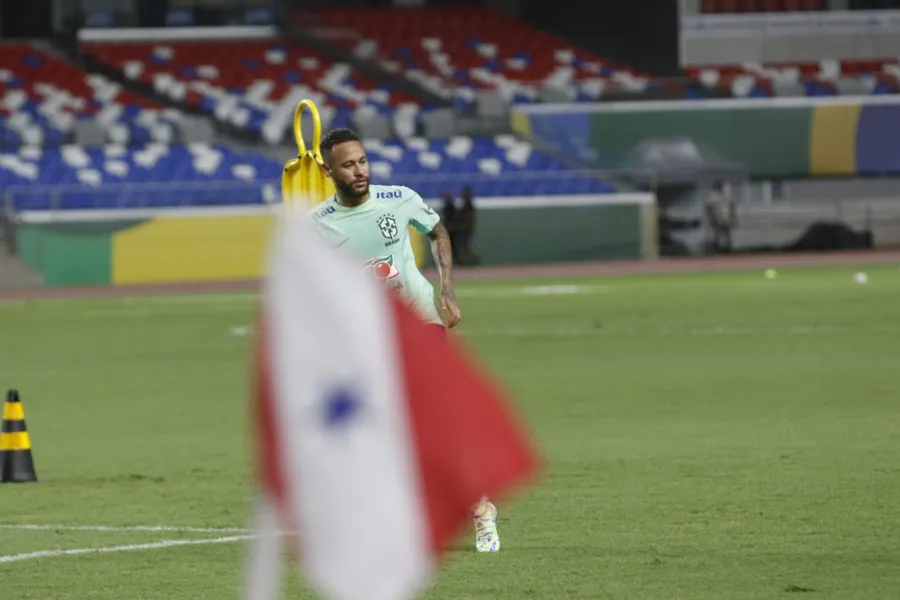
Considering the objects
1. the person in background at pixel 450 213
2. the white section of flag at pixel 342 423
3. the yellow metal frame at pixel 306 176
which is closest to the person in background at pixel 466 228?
the person in background at pixel 450 213

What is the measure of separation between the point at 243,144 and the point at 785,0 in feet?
51.8

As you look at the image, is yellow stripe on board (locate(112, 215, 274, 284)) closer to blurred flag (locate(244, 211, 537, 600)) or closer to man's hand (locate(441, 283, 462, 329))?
man's hand (locate(441, 283, 462, 329))

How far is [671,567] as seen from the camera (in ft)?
29.7

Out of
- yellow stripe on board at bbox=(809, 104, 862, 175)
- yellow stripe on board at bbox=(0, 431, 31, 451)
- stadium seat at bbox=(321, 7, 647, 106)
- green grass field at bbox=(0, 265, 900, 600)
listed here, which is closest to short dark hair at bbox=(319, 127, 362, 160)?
green grass field at bbox=(0, 265, 900, 600)

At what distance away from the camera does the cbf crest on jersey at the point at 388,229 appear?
981 centimetres

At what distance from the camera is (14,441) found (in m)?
12.7

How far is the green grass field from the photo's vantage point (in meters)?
9.08

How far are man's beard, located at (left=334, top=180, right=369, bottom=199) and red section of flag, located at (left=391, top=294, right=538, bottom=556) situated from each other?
538 cm

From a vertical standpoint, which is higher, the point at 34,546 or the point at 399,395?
the point at 399,395

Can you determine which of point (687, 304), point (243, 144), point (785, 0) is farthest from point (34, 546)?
point (785, 0)

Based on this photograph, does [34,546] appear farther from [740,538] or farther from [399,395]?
[399,395]

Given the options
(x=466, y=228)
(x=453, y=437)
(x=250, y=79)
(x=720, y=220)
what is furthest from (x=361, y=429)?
(x=250, y=79)

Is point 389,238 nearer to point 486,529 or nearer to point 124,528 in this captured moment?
point 486,529

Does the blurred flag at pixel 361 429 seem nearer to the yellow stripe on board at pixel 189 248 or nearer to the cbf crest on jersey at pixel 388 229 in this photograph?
the cbf crest on jersey at pixel 388 229
